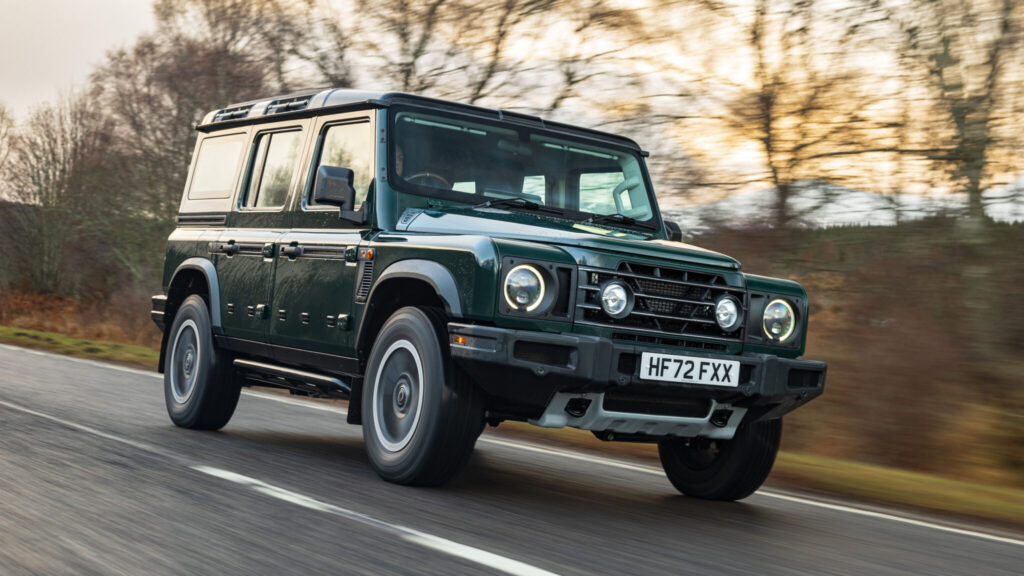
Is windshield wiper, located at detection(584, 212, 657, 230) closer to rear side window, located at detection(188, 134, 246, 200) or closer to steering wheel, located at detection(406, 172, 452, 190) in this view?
steering wheel, located at detection(406, 172, 452, 190)

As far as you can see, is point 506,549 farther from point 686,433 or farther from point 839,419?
point 839,419

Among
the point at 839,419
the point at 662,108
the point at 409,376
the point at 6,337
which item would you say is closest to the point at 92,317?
the point at 6,337

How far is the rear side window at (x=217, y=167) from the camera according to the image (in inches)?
327

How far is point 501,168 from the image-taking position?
6703 mm

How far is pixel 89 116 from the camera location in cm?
2664

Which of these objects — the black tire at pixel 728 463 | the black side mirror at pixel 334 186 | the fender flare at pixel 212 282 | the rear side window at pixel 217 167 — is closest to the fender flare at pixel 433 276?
the black side mirror at pixel 334 186

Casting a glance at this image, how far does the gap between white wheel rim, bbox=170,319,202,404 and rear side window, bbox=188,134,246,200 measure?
1.03m

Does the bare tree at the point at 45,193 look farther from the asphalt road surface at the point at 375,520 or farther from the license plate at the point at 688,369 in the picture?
the license plate at the point at 688,369

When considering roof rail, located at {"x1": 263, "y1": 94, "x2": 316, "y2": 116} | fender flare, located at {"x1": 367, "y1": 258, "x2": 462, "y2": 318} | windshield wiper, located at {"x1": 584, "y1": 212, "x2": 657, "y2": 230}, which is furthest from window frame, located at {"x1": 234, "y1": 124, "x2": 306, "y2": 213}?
windshield wiper, located at {"x1": 584, "y1": 212, "x2": 657, "y2": 230}

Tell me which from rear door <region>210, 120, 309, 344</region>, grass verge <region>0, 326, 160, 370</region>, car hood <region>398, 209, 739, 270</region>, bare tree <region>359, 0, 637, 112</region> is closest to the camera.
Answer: car hood <region>398, 209, 739, 270</region>

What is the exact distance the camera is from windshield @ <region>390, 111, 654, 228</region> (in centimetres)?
654

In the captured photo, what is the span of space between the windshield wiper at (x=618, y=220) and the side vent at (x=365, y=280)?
4.38 feet

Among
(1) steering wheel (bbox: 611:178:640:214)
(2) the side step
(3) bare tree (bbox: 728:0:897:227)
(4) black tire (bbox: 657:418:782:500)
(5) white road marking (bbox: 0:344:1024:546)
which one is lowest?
(5) white road marking (bbox: 0:344:1024:546)

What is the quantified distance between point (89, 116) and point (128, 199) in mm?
4103
